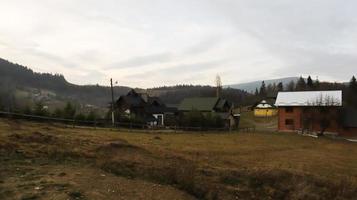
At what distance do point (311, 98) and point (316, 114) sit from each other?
792cm

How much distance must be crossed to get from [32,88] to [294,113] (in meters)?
135

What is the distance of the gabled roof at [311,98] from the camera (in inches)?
2867

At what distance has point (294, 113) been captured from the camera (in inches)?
3059

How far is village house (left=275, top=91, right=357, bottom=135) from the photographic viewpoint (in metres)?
70.6

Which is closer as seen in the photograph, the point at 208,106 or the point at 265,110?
the point at 208,106

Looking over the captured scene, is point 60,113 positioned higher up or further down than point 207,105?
further down

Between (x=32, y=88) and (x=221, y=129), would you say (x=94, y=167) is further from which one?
(x=32, y=88)


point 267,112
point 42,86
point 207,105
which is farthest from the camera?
point 42,86

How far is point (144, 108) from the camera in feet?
266

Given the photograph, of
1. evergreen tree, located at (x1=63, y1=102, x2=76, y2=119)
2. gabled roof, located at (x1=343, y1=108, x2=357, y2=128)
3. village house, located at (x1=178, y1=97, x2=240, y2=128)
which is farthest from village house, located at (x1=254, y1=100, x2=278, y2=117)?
evergreen tree, located at (x1=63, y1=102, x2=76, y2=119)

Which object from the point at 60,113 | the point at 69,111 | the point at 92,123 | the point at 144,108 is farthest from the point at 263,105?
the point at 60,113

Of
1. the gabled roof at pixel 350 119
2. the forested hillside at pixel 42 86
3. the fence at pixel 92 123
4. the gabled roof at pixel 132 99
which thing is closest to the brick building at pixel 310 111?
the gabled roof at pixel 350 119

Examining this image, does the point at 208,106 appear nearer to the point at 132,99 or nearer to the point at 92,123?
the point at 132,99

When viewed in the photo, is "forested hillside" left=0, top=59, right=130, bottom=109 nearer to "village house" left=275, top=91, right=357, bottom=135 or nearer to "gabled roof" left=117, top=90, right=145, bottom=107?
"gabled roof" left=117, top=90, right=145, bottom=107
